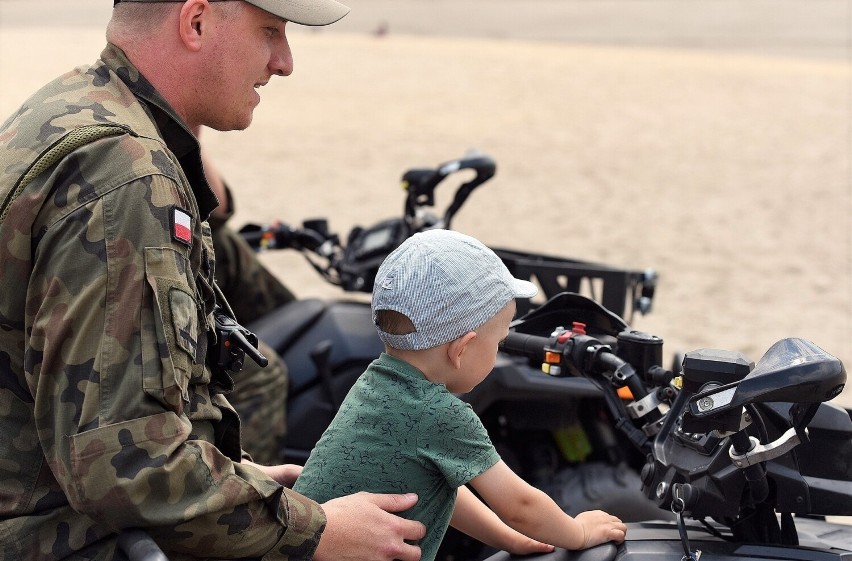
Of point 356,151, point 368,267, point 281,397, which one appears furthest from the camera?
point 356,151

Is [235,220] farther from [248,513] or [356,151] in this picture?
[248,513]

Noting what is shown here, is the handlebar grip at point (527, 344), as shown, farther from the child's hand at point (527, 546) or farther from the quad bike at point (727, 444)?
the child's hand at point (527, 546)

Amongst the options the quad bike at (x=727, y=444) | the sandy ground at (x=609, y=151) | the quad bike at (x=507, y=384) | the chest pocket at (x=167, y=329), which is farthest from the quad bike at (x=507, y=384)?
the sandy ground at (x=609, y=151)

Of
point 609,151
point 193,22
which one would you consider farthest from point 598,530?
point 609,151

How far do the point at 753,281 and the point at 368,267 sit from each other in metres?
5.64

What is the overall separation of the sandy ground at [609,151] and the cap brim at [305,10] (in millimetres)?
4643

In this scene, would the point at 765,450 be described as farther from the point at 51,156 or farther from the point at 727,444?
the point at 51,156

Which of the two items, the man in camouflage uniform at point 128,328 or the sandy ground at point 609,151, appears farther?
the sandy ground at point 609,151

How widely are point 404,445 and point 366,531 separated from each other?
177 mm

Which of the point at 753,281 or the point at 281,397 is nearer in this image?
the point at 281,397

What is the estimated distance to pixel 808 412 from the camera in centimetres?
218

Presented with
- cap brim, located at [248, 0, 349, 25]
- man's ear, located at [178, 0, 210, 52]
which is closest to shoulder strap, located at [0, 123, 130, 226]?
man's ear, located at [178, 0, 210, 52]

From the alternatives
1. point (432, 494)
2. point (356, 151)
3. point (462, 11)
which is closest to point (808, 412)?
point (432, 494)

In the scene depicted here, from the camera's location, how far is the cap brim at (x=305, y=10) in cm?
227
